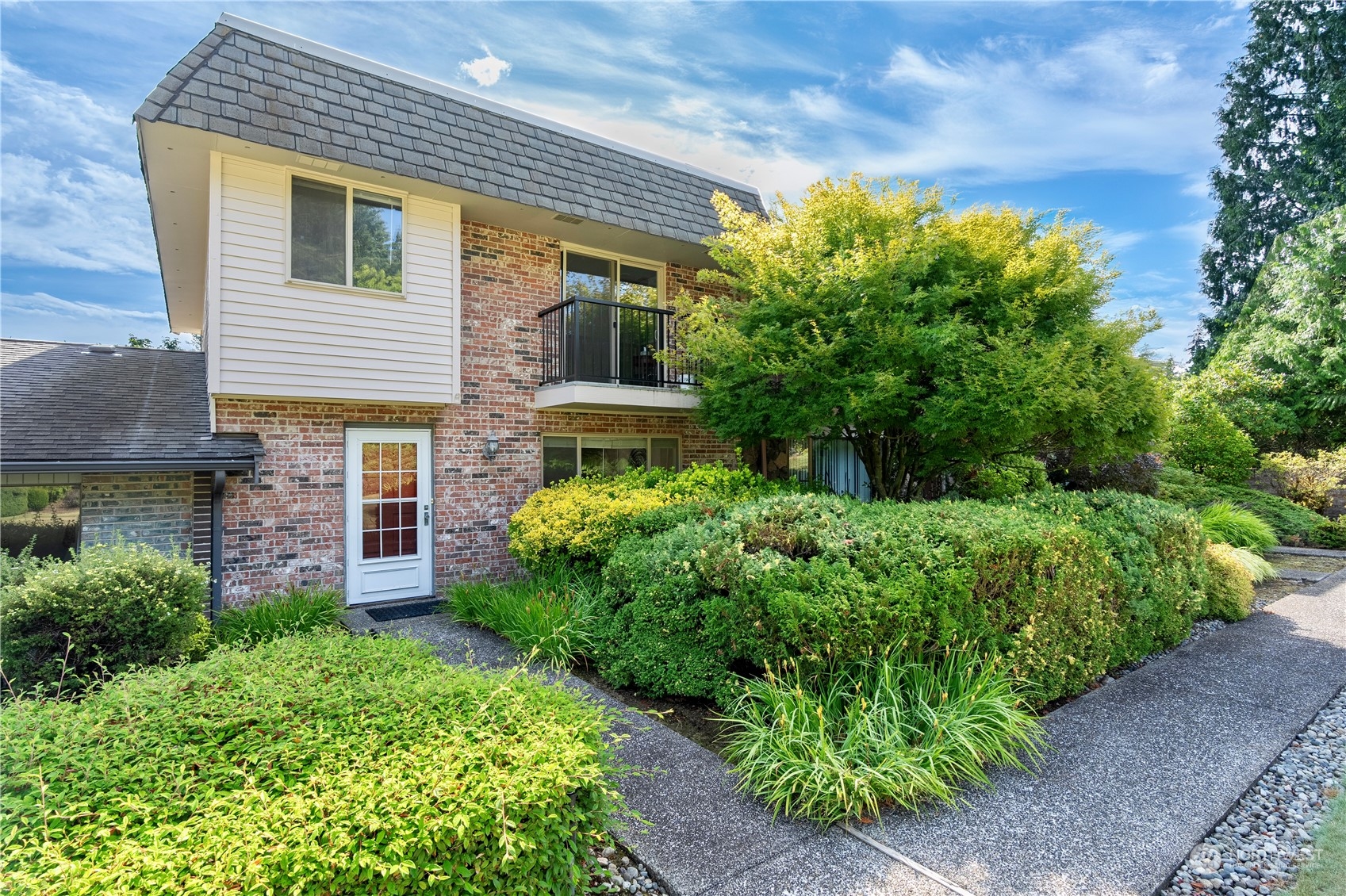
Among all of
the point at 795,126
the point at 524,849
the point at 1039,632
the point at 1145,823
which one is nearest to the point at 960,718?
the point at 1145,823

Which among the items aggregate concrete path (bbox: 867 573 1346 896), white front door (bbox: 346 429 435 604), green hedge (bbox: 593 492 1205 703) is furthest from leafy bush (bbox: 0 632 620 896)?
white front door (bbox: 346 429 435 604)

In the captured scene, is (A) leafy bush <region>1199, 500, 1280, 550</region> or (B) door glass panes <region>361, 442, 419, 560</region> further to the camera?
(A) leafy bush <region>1199, 500, 1280, 550</region>

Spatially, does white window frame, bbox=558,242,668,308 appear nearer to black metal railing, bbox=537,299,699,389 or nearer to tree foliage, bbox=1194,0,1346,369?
black metal railing, bbox=537,299,699,389

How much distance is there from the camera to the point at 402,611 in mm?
7484

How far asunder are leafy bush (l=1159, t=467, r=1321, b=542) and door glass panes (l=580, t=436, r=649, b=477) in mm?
9636

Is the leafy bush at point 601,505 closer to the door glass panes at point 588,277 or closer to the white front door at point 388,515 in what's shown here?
the white front door at point 388,515

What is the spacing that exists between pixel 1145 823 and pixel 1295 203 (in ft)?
88.5

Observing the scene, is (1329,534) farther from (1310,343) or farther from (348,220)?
(348,220)

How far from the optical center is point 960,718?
3.76 m

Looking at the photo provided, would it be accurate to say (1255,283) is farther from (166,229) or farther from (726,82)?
(166,229)

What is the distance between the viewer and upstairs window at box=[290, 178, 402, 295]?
712 cm

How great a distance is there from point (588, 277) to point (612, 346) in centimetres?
139

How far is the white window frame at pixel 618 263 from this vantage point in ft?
30.8

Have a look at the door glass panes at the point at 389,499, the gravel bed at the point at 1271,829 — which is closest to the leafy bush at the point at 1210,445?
the gravel bed at the point at 1271,829
